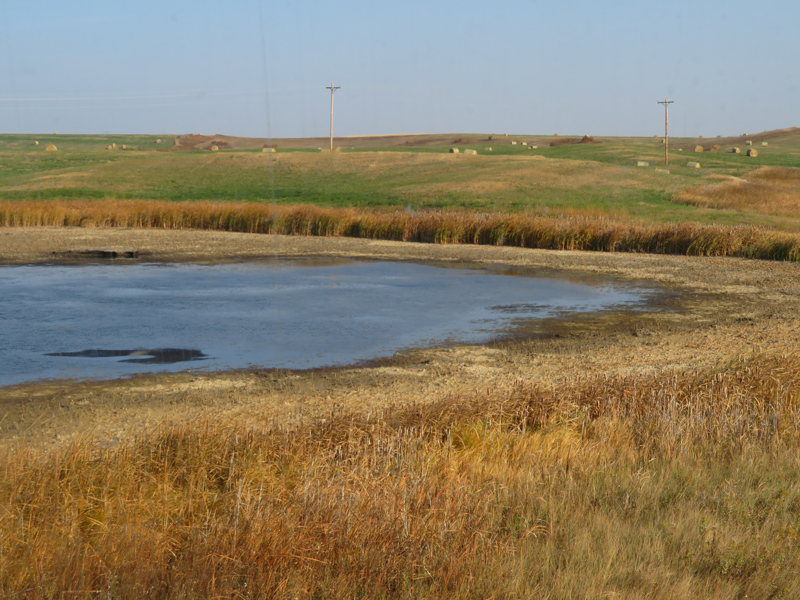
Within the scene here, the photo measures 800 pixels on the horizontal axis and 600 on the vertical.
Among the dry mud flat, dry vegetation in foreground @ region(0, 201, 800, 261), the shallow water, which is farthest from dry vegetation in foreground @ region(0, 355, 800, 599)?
dry vegetation in foreground @ region(0, 201, 800, 261)

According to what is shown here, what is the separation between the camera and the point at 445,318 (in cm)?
1600

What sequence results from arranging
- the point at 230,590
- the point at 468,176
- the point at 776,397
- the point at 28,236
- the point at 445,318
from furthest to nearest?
the point at 468,176, the point at 28,236, the point at 445,318, the point at 776,397, the point at 230,590

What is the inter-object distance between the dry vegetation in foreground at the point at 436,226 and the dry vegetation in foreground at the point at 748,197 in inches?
573

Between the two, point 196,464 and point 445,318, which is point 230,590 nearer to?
point 196,464

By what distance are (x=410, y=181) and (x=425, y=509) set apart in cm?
5933

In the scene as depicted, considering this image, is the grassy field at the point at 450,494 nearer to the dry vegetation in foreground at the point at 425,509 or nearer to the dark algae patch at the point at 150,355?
the dry vegetation in foreground at the point at 425,509

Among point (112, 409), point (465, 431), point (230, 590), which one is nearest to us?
point (230, 590)

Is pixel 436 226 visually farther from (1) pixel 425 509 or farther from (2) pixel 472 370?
(1) pixel 425 509

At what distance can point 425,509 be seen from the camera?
17.6 ft

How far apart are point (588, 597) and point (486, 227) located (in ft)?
89.1

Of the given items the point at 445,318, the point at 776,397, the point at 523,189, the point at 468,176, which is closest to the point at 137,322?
the point at 445,318

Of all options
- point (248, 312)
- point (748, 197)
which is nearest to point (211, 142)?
point (748, 197)

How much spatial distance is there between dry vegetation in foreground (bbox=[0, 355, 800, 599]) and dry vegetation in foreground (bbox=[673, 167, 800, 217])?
39.7m

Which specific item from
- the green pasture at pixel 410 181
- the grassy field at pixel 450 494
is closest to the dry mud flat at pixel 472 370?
the grassy field at pixel 450 494
